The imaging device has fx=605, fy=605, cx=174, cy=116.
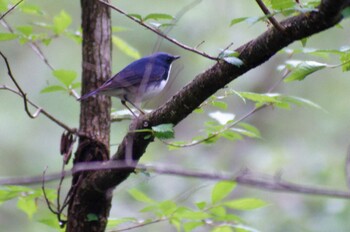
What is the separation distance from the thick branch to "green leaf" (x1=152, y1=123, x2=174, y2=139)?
0.07 meters

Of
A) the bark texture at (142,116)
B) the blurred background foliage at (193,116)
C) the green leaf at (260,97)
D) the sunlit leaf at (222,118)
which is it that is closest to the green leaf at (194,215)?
the bark texture at (142,116)

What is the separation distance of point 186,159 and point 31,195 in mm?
4432

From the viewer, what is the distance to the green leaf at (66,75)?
2.76m

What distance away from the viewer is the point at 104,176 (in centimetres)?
246

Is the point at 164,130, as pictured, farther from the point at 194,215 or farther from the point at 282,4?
the point at 282,4

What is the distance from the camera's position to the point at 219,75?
198cm

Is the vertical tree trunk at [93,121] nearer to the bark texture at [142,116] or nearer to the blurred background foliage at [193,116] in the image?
the bark texture at [142,116]

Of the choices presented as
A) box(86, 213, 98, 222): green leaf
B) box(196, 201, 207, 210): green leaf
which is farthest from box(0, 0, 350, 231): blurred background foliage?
box(196, 201, 207, 210): green leaf

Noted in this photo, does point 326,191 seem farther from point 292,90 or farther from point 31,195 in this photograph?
point 292,90

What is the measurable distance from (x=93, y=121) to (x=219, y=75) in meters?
0.99

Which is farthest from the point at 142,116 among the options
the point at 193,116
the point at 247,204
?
the point at 193,116

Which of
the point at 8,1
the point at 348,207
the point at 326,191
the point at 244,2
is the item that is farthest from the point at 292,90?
the point at 326,191

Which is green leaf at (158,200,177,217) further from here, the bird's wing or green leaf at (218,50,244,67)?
the bird's wing

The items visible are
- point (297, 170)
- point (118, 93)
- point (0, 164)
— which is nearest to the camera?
point (118, 93)
